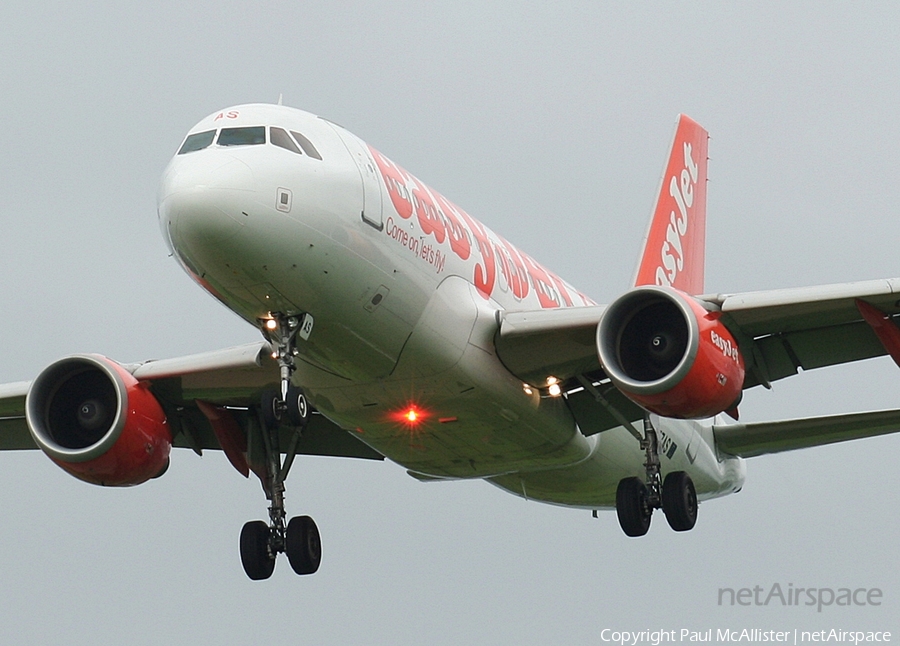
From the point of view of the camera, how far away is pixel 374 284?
947 inches

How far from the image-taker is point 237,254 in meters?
22.7

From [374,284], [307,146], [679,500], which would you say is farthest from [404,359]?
[679,500]

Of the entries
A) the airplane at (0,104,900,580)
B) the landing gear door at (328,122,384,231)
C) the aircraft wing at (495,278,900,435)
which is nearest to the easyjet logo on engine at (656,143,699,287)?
the airplane at (0,104,900,580)

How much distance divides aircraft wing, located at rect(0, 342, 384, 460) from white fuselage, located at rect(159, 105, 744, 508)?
194 cm

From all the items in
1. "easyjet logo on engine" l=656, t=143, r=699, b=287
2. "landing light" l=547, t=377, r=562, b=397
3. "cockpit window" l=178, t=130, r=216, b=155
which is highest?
"easyjet logo on engine" l=656, t=143, r=699, b=287

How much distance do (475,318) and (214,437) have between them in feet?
23.7

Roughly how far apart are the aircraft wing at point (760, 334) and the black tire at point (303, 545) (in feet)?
17.0

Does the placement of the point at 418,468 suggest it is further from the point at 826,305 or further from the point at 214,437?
the point at 826,305

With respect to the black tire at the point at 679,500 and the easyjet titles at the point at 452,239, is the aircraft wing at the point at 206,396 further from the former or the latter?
the black tire at the point at 679,500

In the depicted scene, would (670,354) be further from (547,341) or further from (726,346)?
(547,341)

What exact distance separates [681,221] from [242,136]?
54.9 ft

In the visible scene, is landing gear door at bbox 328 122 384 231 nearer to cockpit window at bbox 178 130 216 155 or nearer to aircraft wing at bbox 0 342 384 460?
cockpit window at bbox 178 130 216 155

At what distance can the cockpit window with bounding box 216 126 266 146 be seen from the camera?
23.5 m

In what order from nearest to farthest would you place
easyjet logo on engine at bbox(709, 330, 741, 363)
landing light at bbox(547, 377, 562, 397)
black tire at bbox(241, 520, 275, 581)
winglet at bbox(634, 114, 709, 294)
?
easyjet logo on engine at bbox(709, 330, 741, 363), landing light at bbox(547, 377, 562, 397), black tire at bbox(241, 520, 275, 581), winglet at bbox(634, 114, 709, 294)
